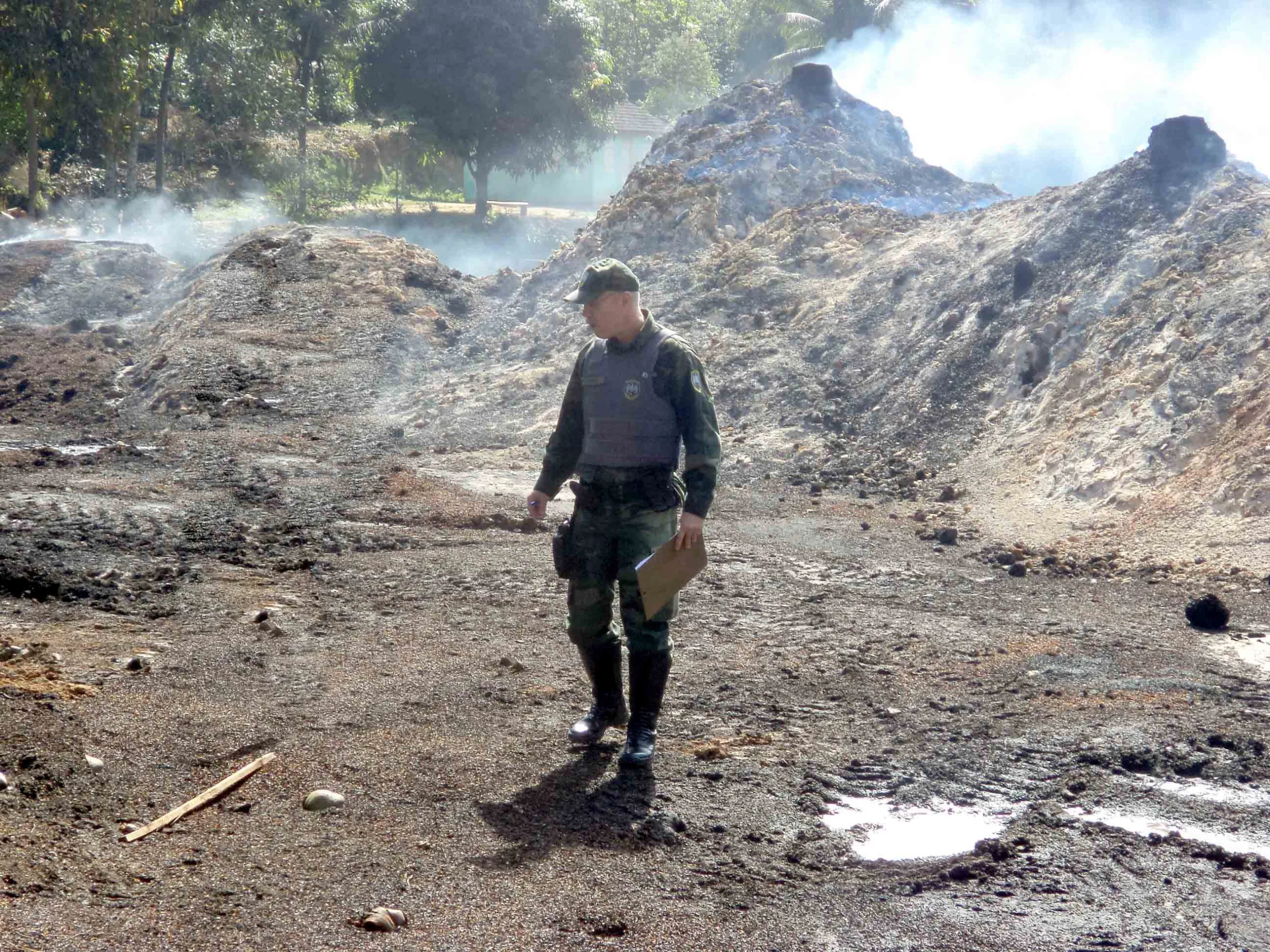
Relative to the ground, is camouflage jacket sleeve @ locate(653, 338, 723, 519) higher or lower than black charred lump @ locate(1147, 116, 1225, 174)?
lower

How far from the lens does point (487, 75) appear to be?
2952 centimetres

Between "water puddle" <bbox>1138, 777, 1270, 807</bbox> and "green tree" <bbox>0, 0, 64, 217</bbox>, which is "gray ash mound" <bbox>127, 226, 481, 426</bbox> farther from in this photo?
"water puddle" <bbox>1138, 777, 1270, 807</bbox>

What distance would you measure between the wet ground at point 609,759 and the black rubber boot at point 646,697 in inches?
4.3

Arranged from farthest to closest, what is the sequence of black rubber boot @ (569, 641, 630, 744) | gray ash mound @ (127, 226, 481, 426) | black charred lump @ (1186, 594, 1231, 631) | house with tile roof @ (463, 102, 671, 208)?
house with tile roof @ (463, 102, 671, 208) < gray ash mound @ (127, 226, 481, 426) < black charred lump @ (1186, 594, 1231, 631) < black rubber boot @ (569, 641, 630, 744)

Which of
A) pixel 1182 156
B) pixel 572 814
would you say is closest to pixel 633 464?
pixel 572 814

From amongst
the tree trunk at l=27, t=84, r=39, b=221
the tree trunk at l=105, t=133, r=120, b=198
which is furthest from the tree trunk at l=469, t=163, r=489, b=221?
the tree trunk at l=27, t=84, r=39, b=221

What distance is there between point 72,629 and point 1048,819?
427 cm

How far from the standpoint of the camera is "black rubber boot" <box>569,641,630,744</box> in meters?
4.19

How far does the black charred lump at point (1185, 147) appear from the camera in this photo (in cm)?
1212

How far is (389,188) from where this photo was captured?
36406mm

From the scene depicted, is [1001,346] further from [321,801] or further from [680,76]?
[680,76]

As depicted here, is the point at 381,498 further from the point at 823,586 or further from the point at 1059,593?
the point at 1059,593

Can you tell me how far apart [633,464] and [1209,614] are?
3.47 metres

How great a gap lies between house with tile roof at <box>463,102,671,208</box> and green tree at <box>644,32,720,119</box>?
1.52 meters
